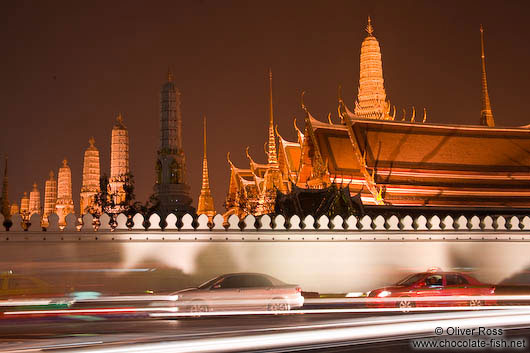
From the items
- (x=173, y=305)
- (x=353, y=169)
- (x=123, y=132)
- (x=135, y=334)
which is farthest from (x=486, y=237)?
(x=123, y=132)

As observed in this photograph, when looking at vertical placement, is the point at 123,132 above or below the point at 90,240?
above

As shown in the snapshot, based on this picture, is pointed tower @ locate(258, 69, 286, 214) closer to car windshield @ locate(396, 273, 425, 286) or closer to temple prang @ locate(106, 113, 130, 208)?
temple prang @ locate(106, 113, 130, 208)

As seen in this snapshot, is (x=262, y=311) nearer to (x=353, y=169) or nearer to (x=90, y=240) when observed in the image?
(x=90, y=240)

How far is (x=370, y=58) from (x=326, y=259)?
28.3 metres

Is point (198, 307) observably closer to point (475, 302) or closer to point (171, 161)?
point (475, 302)

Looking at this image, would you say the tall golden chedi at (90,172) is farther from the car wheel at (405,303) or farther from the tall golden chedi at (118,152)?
the car wheel at (405,303)

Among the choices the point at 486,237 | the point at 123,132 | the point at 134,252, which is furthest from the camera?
the point at 123,132

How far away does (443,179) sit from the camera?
89.5 ft

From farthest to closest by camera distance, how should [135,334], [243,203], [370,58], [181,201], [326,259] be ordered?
[243,203], [370,58], [181,201], [326,259], [135,334]

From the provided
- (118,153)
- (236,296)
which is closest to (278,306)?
(236,296)

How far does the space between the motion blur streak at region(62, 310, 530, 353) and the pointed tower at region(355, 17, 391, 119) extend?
94.6ft

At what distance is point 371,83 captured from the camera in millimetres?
40156

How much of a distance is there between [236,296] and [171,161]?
29.0 m

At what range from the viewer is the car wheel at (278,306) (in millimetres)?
12250
